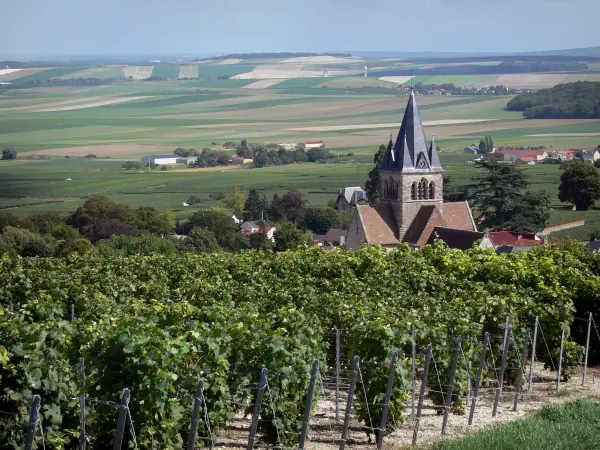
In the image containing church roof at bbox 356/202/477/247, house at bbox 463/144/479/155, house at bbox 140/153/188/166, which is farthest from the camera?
house at bbox 463/144/479/155

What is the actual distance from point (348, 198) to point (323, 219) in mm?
9412

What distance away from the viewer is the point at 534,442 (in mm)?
12750

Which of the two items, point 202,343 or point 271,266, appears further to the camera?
point 271,266

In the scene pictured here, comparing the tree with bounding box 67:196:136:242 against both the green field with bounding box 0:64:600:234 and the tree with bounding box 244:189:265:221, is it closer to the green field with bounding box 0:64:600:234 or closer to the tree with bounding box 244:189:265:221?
the green field with bounding box 0:64:600:234

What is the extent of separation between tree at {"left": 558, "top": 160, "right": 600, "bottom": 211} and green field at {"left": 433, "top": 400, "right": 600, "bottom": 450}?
243ft

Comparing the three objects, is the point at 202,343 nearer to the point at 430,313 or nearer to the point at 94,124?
the point at 430,313

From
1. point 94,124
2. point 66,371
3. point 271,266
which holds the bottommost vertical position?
point 94,124

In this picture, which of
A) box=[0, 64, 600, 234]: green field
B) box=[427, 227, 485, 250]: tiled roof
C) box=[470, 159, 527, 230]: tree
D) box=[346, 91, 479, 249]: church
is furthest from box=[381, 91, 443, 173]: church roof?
box=[0, 64, 600, 234]: green field

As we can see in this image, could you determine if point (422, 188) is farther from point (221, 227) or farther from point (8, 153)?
point (8, 153)

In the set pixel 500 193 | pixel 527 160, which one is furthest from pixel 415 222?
pixel 527 160

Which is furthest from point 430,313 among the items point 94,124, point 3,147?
point 94,124

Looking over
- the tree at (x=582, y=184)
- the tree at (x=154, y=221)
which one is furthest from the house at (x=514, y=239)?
the tree at (x=154, y=221)

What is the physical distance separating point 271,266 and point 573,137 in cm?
14436

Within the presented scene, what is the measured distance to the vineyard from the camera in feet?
39.3
